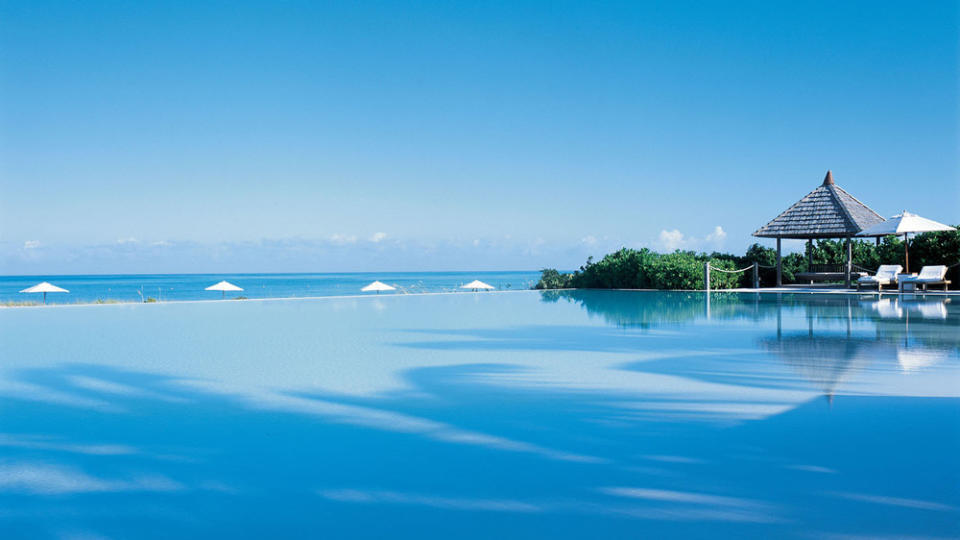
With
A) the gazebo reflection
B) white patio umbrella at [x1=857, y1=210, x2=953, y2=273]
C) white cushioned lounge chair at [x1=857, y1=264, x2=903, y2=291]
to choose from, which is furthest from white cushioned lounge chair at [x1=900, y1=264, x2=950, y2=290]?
the gazebo reflection

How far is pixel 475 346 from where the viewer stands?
→ 7.87 m

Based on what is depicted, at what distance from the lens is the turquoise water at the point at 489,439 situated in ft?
8.18

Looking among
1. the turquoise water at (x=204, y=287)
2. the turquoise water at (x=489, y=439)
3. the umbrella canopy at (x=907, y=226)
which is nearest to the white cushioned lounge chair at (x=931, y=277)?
the umbrella canopy at (x=907, y=226)

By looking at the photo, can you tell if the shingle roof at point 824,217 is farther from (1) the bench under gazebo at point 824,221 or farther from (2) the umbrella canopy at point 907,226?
(2) the umbrella canopy at point 907,226

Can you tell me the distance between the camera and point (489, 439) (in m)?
3.63

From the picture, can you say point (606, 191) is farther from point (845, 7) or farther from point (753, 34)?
point (845, 7)

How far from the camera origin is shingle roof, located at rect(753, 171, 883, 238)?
62.6 ft

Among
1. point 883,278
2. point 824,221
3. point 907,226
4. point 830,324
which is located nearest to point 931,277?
point 883,278

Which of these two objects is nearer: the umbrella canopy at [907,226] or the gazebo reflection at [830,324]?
the gazebo reflection at [830,324]

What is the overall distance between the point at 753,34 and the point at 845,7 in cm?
250

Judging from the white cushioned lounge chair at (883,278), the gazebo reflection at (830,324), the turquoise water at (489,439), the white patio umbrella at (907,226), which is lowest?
the turquoise water at (489,439)

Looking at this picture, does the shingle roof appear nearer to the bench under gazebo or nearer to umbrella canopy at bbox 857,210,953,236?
the bench under gazebo

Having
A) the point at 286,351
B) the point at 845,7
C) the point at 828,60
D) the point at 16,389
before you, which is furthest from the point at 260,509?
the point at 828,60

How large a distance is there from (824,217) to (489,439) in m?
19.3
